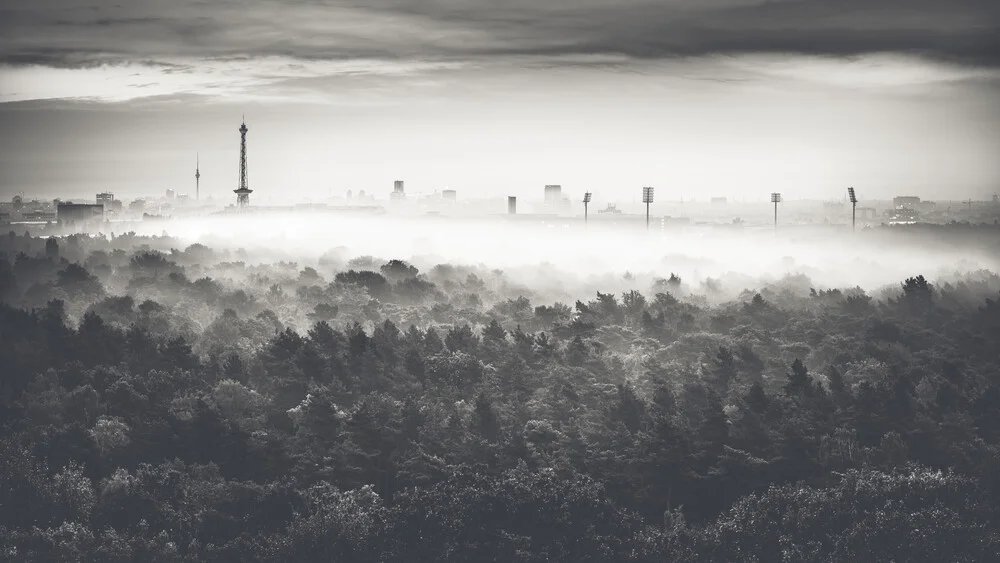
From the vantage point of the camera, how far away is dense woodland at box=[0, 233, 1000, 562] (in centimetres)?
7750

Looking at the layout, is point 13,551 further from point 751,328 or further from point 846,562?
point 751,328

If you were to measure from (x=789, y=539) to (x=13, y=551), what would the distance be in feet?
172

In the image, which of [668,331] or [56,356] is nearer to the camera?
[56,356]

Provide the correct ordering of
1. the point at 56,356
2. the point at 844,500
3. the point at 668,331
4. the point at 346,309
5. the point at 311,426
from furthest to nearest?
1. the point at 346,309
2. the point at 668,331
3. the point at 56,356
4. the point at 311,426
5. the point at 844,500

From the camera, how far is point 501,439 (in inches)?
3885

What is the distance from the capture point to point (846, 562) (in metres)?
74.8

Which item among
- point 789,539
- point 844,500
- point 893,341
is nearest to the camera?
point 789,539

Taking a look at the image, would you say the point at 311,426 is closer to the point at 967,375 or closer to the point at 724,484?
the point at 724,484

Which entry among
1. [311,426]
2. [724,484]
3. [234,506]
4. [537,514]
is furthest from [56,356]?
[724,484]

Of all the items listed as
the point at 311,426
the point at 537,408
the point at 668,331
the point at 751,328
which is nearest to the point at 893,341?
the point at 751,328

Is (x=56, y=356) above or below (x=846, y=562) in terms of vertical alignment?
above

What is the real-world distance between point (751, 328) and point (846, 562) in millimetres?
68679

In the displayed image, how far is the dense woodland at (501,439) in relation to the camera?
77.5 meters

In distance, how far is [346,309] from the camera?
16838cm
